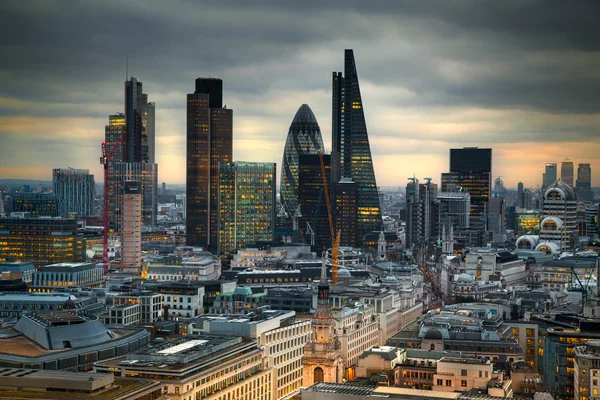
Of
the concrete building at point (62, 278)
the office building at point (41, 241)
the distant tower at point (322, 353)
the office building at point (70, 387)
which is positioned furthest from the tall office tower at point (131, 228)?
the office building at point (70, 387)

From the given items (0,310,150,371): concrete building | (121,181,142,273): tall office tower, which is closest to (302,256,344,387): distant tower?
(0,310,150,371): concrete building

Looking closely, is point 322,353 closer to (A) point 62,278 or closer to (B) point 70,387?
(B) point 70,387

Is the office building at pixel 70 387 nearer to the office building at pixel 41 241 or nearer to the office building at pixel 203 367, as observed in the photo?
the office building at pixel 203 367

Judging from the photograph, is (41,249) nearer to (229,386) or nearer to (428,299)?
(428,299)

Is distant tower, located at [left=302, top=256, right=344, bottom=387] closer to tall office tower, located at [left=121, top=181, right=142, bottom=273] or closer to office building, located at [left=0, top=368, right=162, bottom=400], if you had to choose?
office building, located at [left=0, top=368, right=162, bottom=400]

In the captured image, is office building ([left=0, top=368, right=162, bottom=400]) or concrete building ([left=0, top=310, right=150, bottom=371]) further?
concrete building ([left=0, top=310, right=150, bottom=371])
